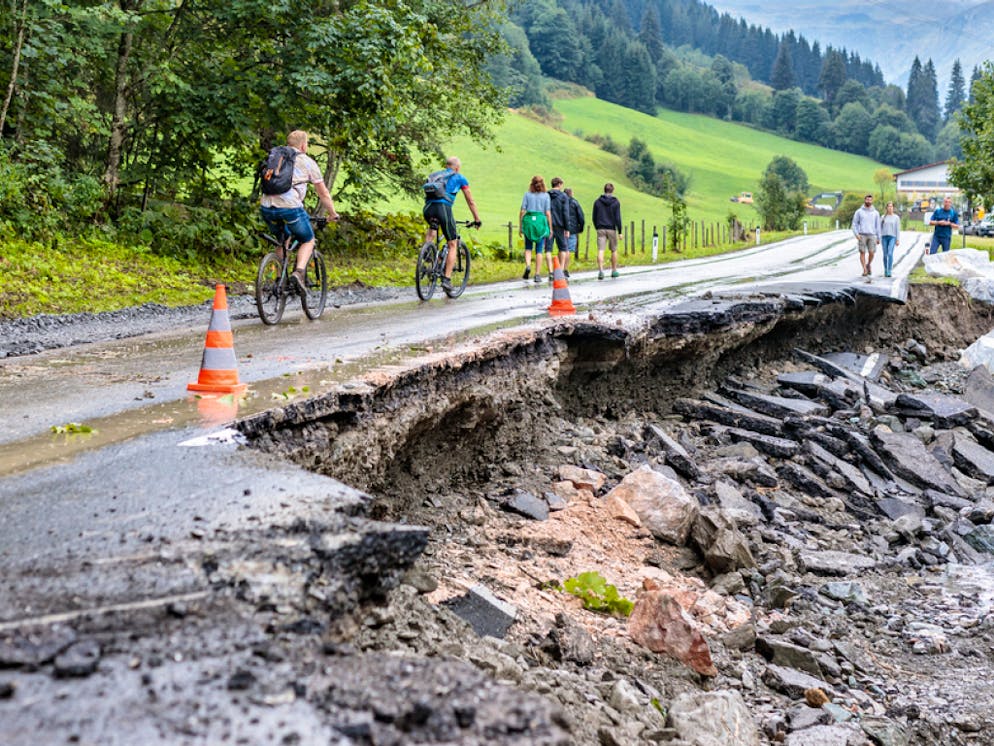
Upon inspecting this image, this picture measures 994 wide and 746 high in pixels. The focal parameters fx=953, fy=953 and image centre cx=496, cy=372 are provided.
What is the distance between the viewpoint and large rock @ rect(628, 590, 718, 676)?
16.5 feet

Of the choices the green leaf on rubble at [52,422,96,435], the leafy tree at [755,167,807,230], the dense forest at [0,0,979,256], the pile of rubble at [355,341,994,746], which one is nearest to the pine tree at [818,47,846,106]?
the leafy tree at [755,167,807,230]

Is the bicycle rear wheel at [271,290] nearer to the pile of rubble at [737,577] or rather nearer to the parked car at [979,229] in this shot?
the pile of rubble at [737,577]

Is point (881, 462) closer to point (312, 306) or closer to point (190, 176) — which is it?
point (312, 306)

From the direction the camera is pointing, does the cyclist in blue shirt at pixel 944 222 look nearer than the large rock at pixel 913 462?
No

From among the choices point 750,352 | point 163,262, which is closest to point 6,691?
point 750,352

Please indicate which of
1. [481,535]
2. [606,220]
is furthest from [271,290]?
[606,220]

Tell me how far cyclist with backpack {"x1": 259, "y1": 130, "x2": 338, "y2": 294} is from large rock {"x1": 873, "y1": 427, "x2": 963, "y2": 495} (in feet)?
22.2

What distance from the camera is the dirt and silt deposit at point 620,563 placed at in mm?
2592

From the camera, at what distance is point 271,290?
10.1m

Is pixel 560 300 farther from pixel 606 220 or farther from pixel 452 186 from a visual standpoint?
pixel 606 220

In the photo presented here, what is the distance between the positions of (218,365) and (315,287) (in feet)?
15.6

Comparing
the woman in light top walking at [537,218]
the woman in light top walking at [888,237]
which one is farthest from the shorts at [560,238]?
the woman in light top walking at [888,237]

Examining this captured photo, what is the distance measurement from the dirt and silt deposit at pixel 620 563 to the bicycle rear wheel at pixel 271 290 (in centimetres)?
296

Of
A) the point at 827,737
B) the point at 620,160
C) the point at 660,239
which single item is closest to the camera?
the point at 827,737
